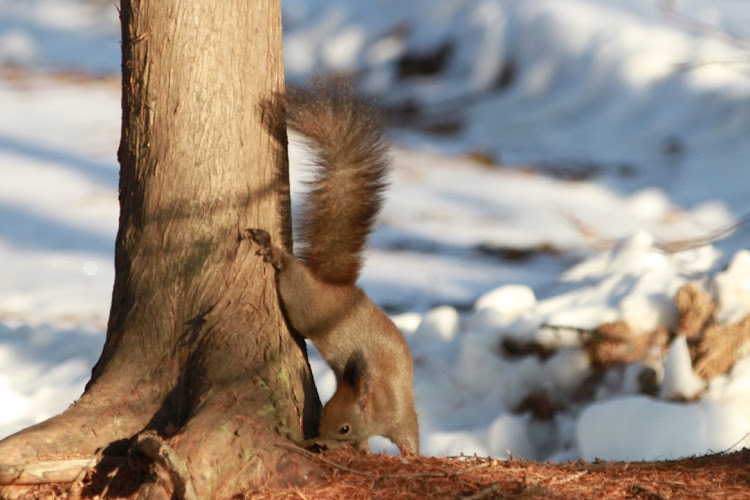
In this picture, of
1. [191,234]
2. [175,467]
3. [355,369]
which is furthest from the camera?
[355,369]

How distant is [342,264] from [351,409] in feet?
1.41

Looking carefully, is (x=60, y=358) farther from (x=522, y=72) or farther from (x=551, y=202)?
(x=522, y=72)

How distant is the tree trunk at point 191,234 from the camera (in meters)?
2.36

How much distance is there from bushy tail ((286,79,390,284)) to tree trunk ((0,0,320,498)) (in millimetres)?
124

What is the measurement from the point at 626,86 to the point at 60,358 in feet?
16.2

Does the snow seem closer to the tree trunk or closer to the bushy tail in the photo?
the bushy tail

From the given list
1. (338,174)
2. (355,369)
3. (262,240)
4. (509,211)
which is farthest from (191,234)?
(509,211)

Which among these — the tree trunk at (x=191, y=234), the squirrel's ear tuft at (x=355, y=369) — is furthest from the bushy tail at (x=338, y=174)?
the squirrel's ear tuft at (x=355, y=369)

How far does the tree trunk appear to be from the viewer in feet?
7.73

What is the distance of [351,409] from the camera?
2.65 metres

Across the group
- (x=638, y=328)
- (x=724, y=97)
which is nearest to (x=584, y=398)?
(x=638, y=328)

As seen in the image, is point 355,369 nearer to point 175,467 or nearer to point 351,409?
point 351,409

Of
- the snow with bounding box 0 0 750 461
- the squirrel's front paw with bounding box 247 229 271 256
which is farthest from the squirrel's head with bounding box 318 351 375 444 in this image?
the snow with bounding box 0 0 750 461

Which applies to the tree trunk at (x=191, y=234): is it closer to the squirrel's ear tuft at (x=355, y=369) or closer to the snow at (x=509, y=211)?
the squirrel's ear tuft at (x=355, y=369)
